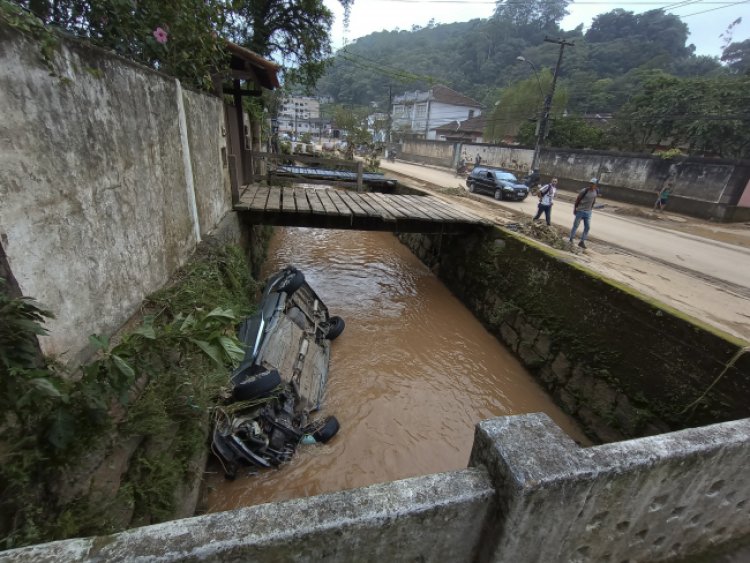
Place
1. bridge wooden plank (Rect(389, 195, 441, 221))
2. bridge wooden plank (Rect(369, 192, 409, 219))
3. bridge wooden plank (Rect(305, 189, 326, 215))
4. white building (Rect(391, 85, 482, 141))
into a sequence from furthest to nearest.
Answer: white building (Rect(391, 85, 482, 141)) → bridge wooden plank (Rect(389, 195, 441, 221)) → bridge wooden plank (Rect(369, 192, 409, 219)) → bridge wooden plank (Rect(305, 189, 326, 215))

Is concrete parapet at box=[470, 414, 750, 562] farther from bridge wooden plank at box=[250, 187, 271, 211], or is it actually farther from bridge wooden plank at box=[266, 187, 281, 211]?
bridge wooden plank at box=[250, 187, 271, 211]

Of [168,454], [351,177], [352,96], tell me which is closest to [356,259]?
[351,177]

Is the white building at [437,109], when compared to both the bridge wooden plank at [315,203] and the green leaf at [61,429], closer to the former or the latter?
the bridge wooden plank at [315,203]

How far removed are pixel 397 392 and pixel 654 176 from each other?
57.6 ft

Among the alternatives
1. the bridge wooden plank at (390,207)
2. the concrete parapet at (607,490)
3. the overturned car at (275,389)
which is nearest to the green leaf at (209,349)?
the concrete parapet at (607,490)

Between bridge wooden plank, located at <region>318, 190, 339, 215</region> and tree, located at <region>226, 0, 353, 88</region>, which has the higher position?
tree, located at <region>226, 0, 353, 88</region>

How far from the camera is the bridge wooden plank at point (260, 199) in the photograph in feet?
26.0

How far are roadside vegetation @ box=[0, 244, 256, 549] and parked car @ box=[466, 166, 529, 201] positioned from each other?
15.4 meters

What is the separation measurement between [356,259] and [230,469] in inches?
358

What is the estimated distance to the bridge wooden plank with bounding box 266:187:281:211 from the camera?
7.86 meters

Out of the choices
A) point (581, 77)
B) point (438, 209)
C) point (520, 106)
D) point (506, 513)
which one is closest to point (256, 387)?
point (506, 513)

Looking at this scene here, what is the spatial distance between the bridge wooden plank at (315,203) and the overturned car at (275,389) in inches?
78.0

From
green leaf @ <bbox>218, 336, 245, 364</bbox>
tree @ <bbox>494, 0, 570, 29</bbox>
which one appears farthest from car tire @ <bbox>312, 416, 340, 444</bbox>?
tree @ <bbox>494, 0, 570, 29</bbox>

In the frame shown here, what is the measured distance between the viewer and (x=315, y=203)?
8.76 meters
